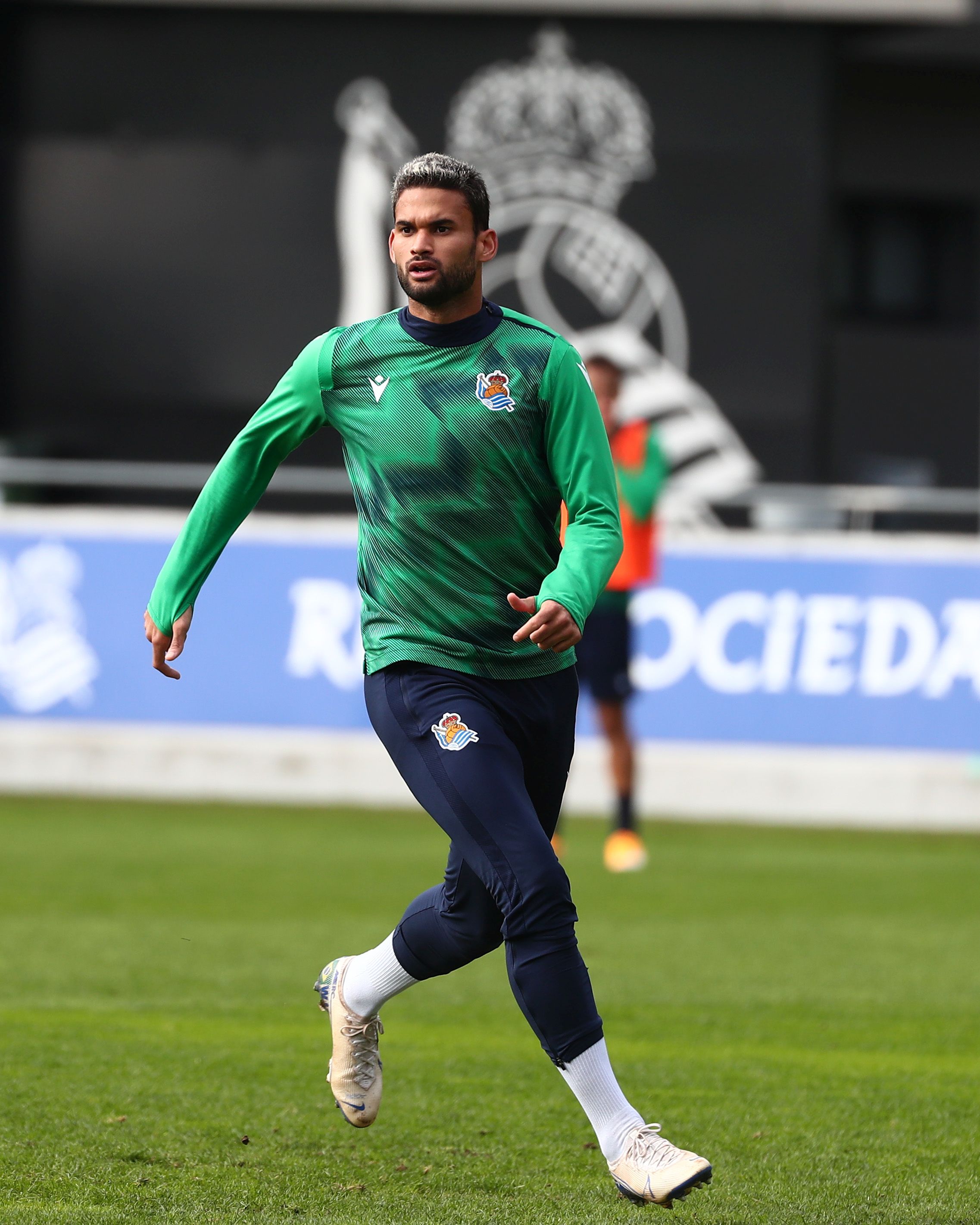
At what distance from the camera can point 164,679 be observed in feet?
42.6

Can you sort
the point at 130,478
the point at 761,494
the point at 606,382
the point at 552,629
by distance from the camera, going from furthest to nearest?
the point at 761,494
the point at 130,478
the point at 606,382
the point at 552,629

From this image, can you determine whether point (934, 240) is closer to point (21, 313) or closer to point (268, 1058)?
point (21, 313)

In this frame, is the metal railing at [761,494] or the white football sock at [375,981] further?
the metal railing at [761,494]

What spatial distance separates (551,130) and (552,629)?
54.8 ft

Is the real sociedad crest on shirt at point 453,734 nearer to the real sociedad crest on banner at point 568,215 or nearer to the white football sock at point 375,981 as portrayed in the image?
the white football sock at point 375,981

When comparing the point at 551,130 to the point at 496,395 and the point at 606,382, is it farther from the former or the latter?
the point at 496,395

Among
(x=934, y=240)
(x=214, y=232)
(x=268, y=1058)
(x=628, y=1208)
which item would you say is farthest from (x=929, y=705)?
(x=934, y=240)

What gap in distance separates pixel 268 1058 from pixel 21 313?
1562 cm

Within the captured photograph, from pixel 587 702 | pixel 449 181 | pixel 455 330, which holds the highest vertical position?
pixel 449 181

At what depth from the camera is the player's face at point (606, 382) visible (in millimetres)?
9688

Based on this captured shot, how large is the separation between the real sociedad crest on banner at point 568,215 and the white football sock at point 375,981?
15.4m

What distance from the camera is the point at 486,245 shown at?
4.38 metres

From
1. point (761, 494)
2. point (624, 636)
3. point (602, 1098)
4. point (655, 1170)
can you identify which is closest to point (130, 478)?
point (761, 494)

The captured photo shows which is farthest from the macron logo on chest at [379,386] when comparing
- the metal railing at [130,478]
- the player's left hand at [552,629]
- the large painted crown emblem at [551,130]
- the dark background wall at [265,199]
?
the large painted crown emblem at [551,130]
